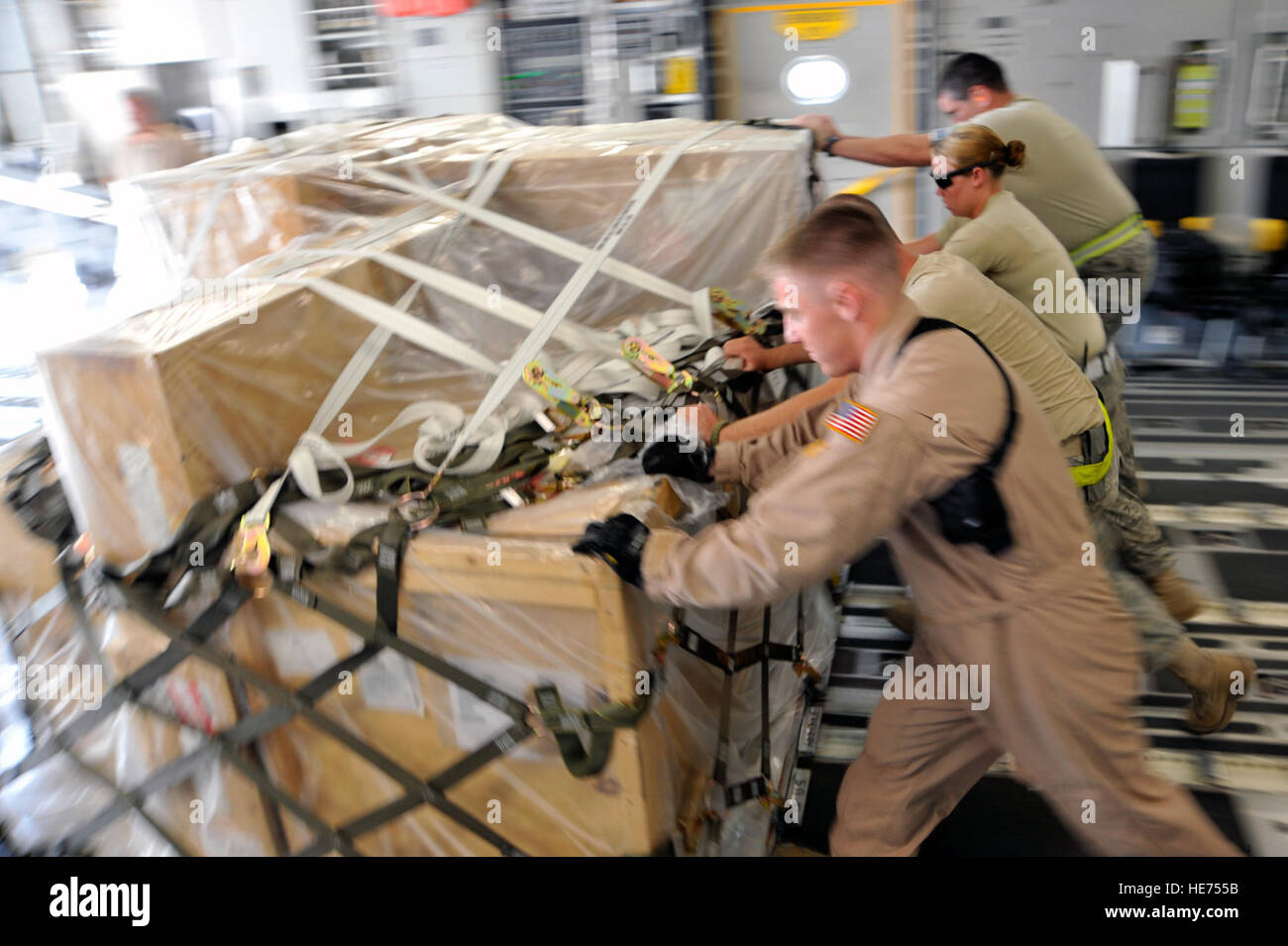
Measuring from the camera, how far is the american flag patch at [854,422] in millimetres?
1716

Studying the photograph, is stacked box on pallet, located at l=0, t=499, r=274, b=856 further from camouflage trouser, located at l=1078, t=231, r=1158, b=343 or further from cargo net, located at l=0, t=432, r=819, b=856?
camouflage trouser, located at l=1078, t=231, r=1158, b=343

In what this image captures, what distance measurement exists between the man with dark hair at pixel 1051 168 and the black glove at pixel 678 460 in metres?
1.56

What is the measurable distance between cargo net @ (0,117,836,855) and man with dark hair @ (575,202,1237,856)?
Result: 227mm

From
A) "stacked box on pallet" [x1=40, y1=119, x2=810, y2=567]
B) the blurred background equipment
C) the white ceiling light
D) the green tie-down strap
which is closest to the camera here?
the green tie-down strap

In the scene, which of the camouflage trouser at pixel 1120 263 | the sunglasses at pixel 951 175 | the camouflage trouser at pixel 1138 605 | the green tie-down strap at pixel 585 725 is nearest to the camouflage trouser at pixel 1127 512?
the camouflage trouser at pixel 1138 605

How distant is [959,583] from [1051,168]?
2052mm

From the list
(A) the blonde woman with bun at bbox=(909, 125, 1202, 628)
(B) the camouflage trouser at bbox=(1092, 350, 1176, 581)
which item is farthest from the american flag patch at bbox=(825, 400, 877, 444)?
(B) the camouflage trouser at bbox=(1092, 350, 1176, 581)

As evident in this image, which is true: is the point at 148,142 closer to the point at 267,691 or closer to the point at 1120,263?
the point at 267,691

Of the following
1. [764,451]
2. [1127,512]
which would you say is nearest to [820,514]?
[764,451]

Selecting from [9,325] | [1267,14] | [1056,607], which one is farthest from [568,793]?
[9,325]

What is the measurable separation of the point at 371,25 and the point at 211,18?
1.19m

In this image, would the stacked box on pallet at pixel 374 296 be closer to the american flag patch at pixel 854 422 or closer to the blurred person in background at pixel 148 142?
the american flag patch at pixel 854 422

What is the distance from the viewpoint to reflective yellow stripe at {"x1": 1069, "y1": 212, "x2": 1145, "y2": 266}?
3537 mm

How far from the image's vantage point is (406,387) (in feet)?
8.46
